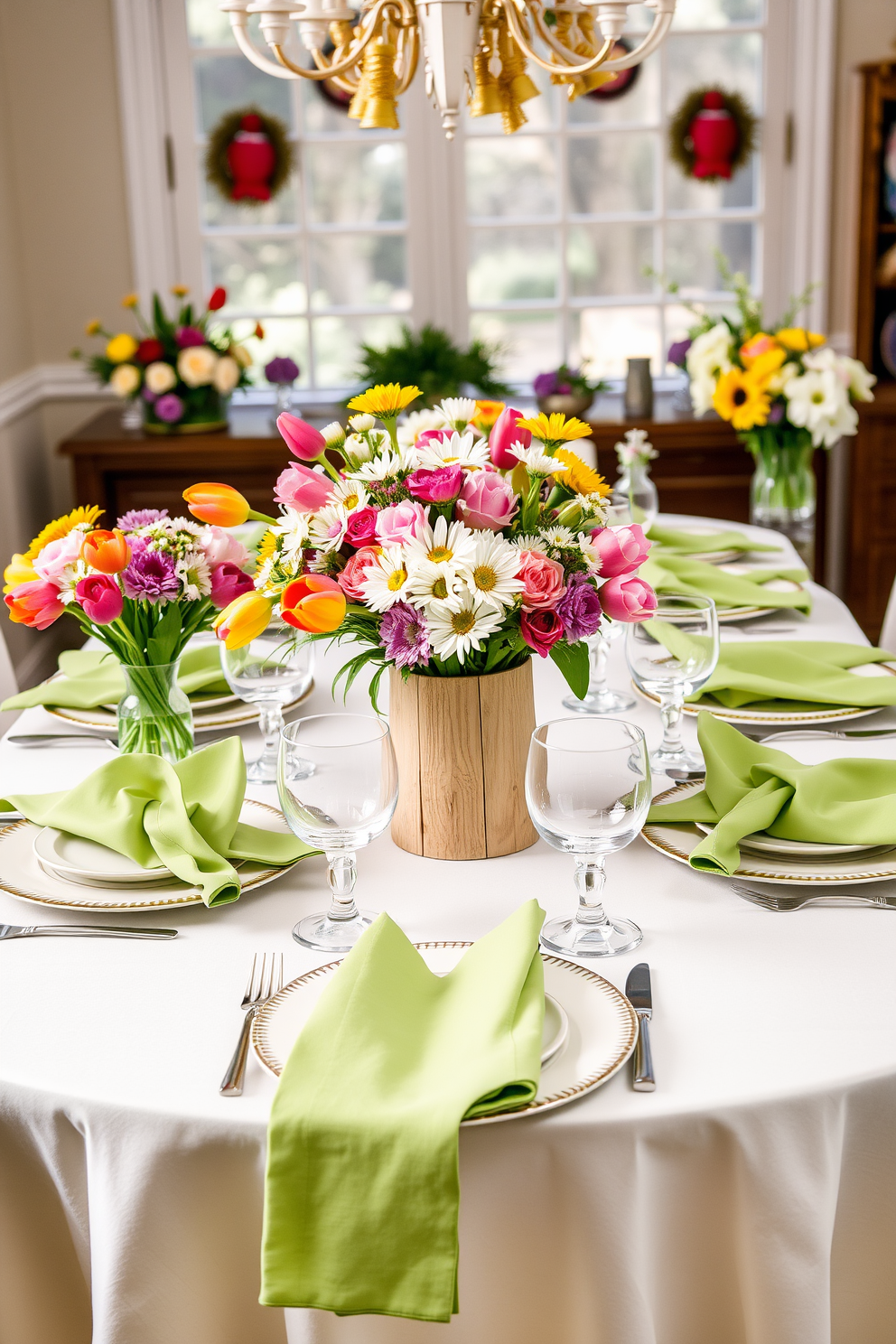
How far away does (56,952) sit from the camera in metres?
1.05

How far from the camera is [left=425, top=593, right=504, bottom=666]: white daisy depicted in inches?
42.1

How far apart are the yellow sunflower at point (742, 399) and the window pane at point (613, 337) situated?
56.2 inches

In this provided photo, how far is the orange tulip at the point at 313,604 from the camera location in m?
1.04

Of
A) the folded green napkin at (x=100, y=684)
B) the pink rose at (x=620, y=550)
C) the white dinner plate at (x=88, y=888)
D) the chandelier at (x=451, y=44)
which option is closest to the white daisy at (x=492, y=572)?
the pink rose at (x=620, y=550)

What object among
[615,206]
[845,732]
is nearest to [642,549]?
[845,732]

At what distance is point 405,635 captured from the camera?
1088 mm

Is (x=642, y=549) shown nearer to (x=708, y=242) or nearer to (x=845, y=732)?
(x=845, y=732)

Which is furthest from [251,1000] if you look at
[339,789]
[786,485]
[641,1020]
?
[786,485]

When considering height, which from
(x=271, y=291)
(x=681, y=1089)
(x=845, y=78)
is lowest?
(x=681, y=1089)

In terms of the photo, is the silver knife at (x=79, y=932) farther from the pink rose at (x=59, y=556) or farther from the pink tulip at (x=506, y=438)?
the pink tulip at (x=506, y=438)

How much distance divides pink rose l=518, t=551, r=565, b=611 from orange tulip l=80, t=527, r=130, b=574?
0.40 m

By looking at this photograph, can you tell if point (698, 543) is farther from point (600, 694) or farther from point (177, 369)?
point (177, 369)

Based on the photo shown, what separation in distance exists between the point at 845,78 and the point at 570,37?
7.14ft

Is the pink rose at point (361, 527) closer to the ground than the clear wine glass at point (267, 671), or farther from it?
farther from it
